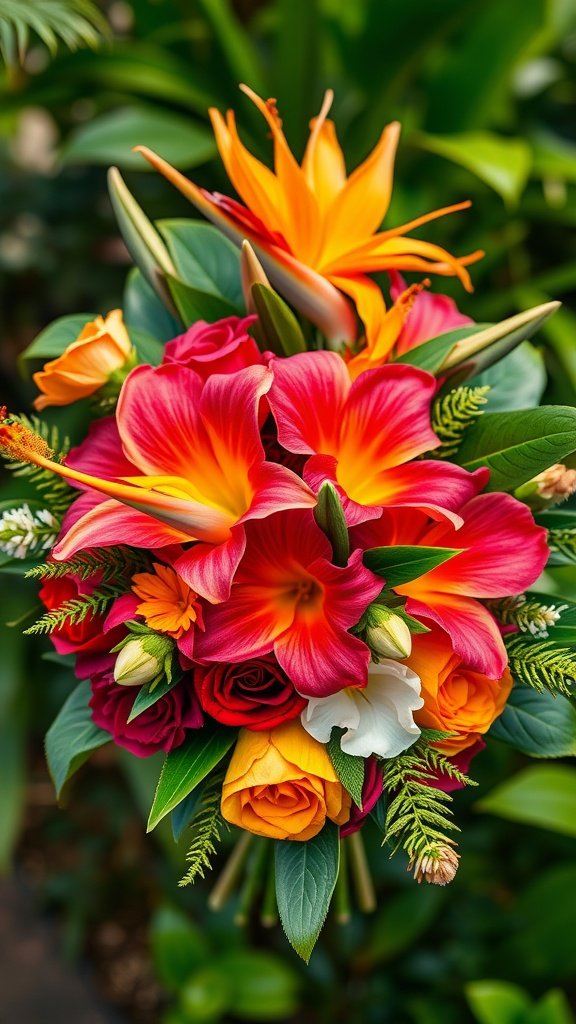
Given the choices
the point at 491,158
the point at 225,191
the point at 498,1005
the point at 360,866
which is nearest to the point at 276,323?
the point at 360,866

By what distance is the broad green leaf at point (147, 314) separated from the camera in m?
0.80

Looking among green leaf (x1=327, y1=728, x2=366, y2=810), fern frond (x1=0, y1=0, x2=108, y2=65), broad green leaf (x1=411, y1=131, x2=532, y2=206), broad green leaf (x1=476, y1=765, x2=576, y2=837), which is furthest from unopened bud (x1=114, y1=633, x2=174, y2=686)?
broad green leaf (x1=411, y1=131, x2=532, y2=206)

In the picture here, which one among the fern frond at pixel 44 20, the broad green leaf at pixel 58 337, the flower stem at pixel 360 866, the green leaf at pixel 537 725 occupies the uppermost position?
the fern frond at pixel 44 20

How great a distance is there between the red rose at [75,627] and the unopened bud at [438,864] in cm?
23

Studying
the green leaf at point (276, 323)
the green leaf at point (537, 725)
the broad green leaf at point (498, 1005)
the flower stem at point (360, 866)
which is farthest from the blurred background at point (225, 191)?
the green leaf at point (276, 323)

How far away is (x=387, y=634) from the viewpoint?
50cm

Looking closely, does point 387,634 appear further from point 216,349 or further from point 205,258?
point 205,258

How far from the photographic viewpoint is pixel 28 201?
1.69m

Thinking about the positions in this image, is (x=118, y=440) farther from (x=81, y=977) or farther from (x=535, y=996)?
(x=81, y=977)

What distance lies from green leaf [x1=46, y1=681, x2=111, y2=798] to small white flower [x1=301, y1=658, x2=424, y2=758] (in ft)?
0.55

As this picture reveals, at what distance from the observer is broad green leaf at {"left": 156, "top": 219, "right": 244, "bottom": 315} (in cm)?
76

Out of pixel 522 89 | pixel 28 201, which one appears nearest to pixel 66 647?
pixel 28 201

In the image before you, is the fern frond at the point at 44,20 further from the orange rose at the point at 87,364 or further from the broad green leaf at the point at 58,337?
the orange rose at the point at 87,364

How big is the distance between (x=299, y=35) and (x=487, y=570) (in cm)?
113
